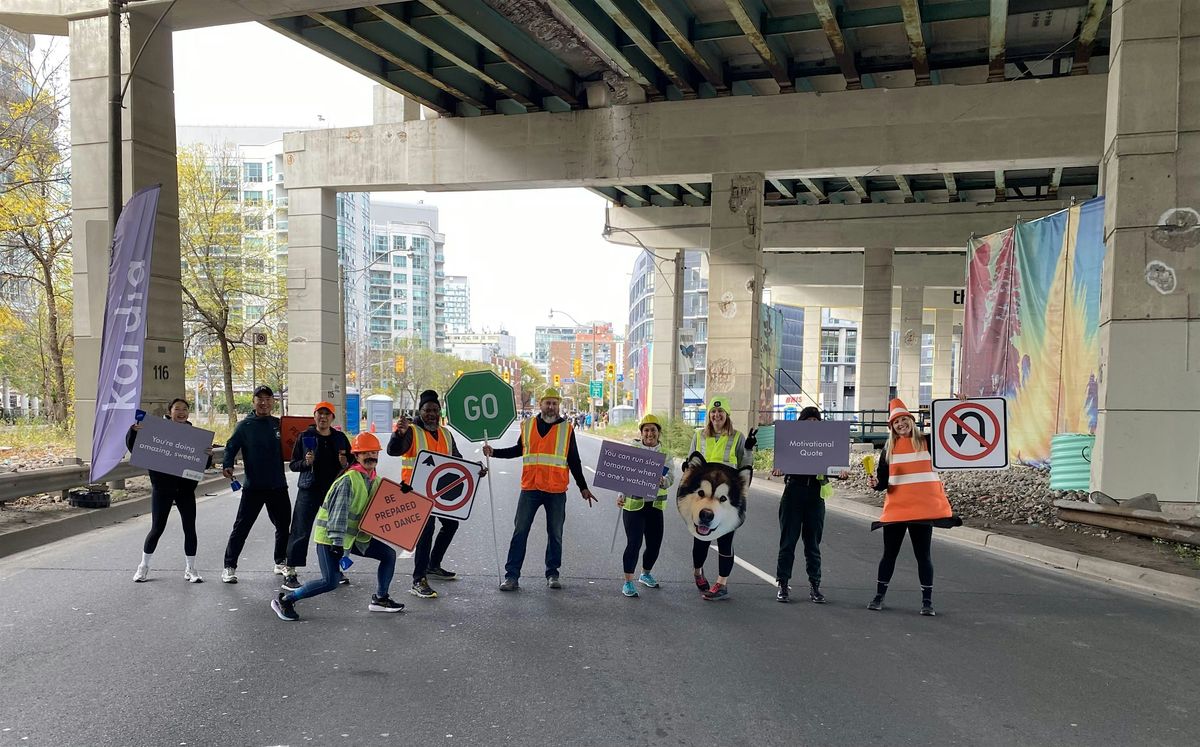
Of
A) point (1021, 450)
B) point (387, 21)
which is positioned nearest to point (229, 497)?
point (387, 21)

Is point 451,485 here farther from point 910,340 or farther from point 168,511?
point 910,340

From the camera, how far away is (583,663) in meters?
5.88

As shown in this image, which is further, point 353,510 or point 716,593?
point 716,593

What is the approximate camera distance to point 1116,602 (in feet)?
27.0

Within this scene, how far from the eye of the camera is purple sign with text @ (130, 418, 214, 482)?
8.30 meters

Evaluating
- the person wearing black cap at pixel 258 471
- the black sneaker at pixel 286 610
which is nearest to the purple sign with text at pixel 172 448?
the person wearing black cap at pixel 258 471

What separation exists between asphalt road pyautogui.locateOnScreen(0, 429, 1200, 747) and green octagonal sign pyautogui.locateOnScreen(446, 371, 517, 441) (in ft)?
5.20

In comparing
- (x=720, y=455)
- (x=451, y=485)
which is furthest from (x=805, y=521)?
(x=451, y=485)

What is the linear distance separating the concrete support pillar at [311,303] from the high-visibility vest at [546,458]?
695 inches

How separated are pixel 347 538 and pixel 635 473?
2.74m

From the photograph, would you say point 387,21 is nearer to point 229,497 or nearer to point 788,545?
point 229,497

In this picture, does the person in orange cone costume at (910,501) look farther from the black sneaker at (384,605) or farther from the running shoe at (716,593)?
the black sneaker at (384,605)

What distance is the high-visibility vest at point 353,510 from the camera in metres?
7.18

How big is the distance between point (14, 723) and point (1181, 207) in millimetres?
14136
